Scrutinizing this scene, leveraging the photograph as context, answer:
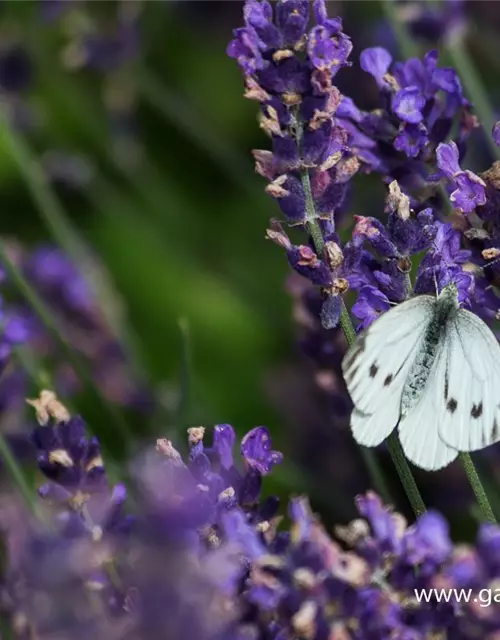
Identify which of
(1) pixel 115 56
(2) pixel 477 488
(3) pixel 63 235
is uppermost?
(1) pixel 115 56

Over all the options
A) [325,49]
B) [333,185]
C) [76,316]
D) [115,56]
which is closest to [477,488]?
[333,185]

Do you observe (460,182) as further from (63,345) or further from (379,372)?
(63,345)

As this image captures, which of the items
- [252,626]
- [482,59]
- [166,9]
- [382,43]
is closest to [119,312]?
[382,43]

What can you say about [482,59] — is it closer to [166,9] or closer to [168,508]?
[166,9]

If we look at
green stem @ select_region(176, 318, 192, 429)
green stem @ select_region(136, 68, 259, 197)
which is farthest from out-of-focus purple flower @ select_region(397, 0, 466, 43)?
green stem @ select_region(176, 318, 192, 429)

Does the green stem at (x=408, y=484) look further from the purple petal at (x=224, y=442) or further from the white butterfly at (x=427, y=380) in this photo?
the purple petal at (x=224, y=442)

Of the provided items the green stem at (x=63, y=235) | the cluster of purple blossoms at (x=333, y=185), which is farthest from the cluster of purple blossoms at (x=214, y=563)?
the green stem at (x=63, y=235)

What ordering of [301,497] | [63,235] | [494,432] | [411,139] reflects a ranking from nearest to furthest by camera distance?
[301,497] → [494,432] → [411,139] → [63,235]
